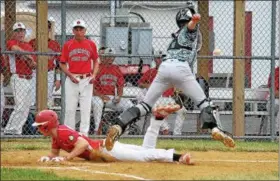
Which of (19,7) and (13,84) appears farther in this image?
(19,7)

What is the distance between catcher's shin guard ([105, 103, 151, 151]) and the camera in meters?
11.6

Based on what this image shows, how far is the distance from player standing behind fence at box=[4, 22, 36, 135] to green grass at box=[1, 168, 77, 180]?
6.31 metres

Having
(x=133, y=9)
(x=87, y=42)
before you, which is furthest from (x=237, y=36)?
(x=133, y=9)

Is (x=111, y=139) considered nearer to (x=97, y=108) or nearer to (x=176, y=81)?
(x=176, y=81)

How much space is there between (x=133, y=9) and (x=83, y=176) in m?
14.8

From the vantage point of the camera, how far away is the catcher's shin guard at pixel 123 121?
11.6 m

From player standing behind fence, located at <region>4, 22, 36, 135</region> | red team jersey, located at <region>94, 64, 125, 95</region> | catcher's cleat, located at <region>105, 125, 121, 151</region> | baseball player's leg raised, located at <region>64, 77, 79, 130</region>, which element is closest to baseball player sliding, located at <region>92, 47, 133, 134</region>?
red team jersey, located at <region>94, 64, 125, 95</region>

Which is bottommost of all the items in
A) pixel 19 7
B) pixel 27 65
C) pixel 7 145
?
pixel 7 145

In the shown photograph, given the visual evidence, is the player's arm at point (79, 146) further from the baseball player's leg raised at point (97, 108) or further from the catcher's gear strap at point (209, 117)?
the baseball player's leg raised at point (97, 108)

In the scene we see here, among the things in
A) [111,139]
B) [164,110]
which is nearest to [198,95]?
[164,110]

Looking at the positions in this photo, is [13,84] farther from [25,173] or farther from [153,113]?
[25,173]

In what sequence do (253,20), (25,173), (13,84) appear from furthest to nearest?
(253,20)
(13,84)
(25,173)

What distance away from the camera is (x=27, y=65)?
17.3 metres

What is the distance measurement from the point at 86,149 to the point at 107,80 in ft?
20.1
